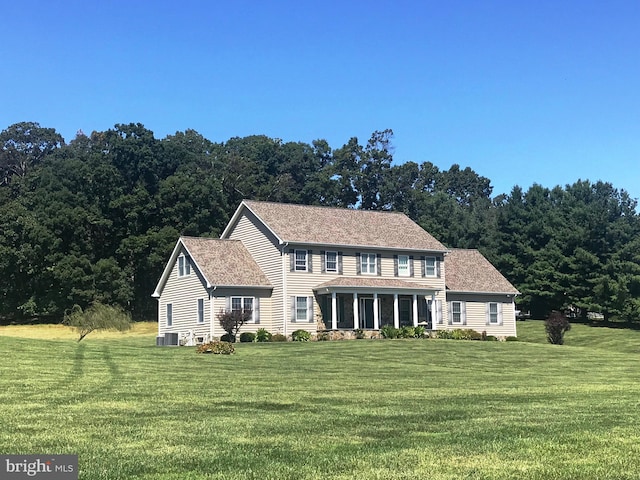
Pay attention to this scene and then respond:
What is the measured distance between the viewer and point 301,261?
131 feet

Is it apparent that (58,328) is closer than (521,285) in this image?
Yes

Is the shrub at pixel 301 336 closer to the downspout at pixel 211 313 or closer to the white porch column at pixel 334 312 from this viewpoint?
the white porch column at pixel 334 312

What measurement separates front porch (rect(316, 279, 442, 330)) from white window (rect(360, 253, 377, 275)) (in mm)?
968

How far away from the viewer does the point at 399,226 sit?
45.7 meters

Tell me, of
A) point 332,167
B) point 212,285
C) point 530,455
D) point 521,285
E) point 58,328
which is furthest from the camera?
point 332,167

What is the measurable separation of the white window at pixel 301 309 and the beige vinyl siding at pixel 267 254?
0.89 meters

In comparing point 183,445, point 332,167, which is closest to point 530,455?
point 183,445

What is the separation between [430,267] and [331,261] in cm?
688

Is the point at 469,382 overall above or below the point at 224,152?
below

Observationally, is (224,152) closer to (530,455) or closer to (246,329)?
(246,329)

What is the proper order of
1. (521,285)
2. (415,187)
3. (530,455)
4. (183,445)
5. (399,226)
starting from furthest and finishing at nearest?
(415,187) → (521,285) → (399,226) → (183,445) → (530,455)

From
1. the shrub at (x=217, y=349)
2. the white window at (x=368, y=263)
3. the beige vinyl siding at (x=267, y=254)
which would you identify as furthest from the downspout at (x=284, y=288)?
the shrub at (x=217, y=349)

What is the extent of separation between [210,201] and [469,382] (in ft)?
169

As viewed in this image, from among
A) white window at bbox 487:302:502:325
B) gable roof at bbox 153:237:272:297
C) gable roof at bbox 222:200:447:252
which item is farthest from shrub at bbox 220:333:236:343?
white window at bbox 487:302:502:325
